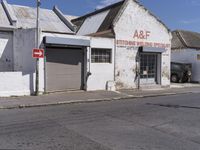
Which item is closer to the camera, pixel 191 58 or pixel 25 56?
pixel 25 56

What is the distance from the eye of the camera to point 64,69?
15.9m

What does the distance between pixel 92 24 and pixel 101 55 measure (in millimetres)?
4440

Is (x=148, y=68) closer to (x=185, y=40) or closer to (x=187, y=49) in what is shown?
(x=187, y=49)

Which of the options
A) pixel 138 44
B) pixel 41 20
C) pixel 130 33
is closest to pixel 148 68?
pixel 138 44

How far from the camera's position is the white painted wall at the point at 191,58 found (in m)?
26.6

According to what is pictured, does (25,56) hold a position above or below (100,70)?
above

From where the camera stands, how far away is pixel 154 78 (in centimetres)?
2045

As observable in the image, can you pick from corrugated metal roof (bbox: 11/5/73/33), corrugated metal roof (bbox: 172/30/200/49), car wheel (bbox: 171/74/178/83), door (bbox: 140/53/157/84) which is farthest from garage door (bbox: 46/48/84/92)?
corrugated metal roof (bbox: 172/30/200/49)

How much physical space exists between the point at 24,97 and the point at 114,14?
8660mm

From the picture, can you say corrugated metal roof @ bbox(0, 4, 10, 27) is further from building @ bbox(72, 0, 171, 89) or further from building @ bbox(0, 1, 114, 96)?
building @ bbox(72, 0, 171, 89)

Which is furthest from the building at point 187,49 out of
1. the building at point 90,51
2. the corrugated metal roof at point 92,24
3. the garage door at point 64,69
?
the garage door at point 64,69

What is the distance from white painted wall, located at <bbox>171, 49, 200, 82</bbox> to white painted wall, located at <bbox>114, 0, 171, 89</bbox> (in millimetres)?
8332

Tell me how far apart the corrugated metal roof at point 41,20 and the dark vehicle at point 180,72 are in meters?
10.6

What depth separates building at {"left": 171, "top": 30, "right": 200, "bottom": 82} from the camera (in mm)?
26719
